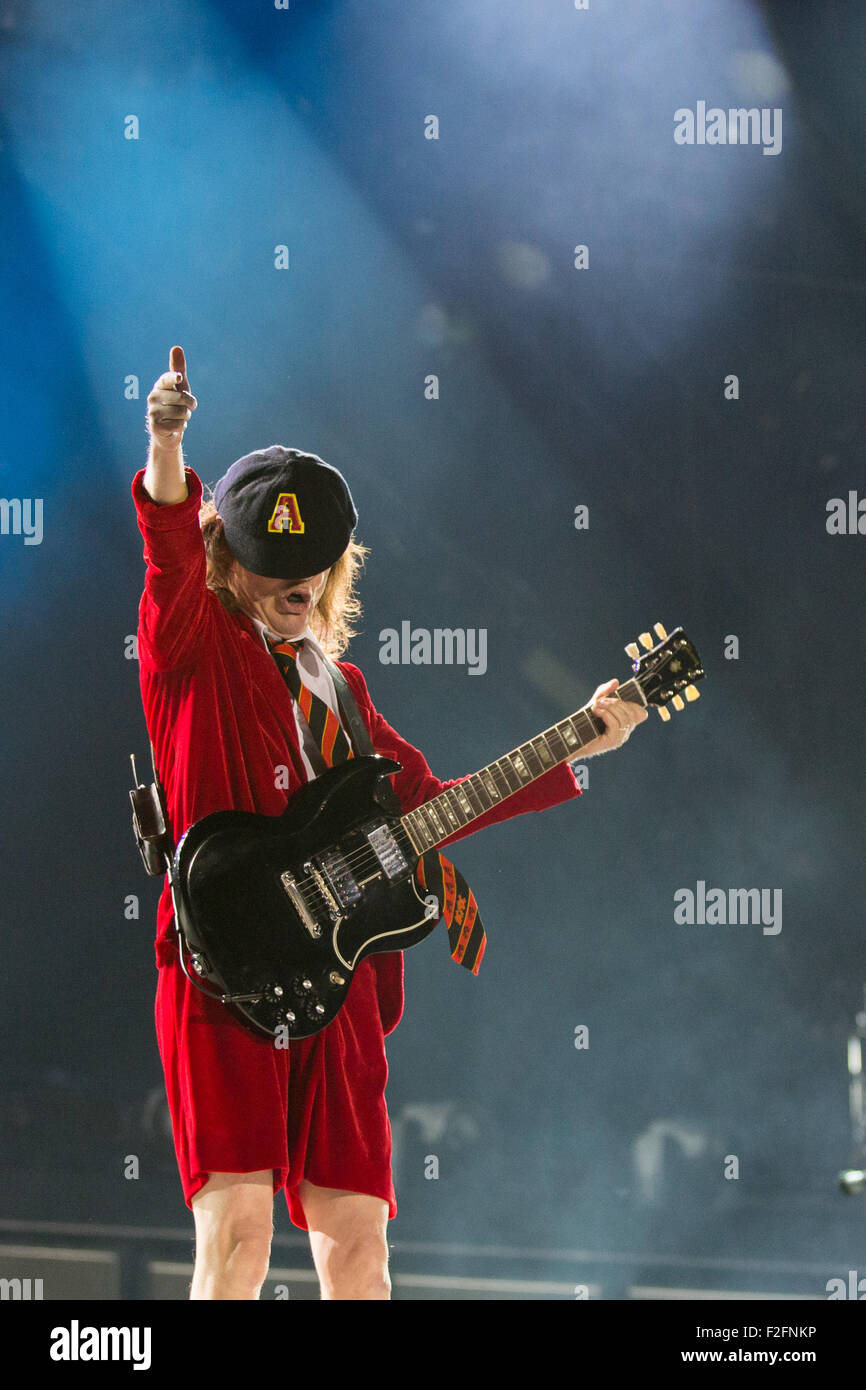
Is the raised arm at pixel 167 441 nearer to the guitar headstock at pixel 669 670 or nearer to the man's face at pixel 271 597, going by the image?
the man's face at pixel 271 597

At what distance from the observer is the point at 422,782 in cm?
310

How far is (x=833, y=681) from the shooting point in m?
4.05

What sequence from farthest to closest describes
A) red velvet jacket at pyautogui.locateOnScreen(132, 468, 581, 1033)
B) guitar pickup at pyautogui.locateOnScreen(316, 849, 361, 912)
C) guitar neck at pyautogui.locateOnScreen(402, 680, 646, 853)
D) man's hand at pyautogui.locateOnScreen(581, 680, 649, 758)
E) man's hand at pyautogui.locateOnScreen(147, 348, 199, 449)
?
man's hand at pyautogui.locateOnScreen(581, 680, 649, 758), guitar neck at pyautogui.locateOnScreen(402, 680, 646, 853), guitar pickup at pyautogui.locateOnScreen(316, 849, 361, 912), red velvet jacket at pyautogui.locateOnScreen(132, 468, 581, 1033), man's hand at pyautogui.locateOnScreen(147, 348, 199, 449)

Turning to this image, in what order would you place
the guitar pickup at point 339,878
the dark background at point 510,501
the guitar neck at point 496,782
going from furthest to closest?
the dark background at point 510,501 → the guitar neck at point 496,782 → the guitar pickup at point 339,878

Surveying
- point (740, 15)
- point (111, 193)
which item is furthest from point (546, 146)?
point (111, 193)

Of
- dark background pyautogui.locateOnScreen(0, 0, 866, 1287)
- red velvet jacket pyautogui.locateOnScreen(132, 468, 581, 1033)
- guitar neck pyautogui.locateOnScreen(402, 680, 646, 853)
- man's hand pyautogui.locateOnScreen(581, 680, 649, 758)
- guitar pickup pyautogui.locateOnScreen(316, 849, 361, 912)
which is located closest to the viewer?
red velvet jacket pyautogui.locateOnScreen(132, 468, 581, 1033)

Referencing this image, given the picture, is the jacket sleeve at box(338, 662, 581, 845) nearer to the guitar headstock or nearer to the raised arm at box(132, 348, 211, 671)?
the guitar headstock

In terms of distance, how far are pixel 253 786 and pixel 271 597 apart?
1.43ft

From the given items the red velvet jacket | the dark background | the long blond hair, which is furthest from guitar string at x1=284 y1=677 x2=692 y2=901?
the dark background

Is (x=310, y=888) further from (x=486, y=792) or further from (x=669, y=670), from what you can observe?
(x=669, y=670)

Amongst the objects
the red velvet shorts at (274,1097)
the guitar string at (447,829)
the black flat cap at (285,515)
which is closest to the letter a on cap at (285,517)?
the black flat cap at (285,515)

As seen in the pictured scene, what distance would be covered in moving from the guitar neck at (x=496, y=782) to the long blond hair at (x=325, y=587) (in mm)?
489

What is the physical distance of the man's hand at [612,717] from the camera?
9.75 ft

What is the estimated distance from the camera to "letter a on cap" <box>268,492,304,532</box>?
9.31 ft
